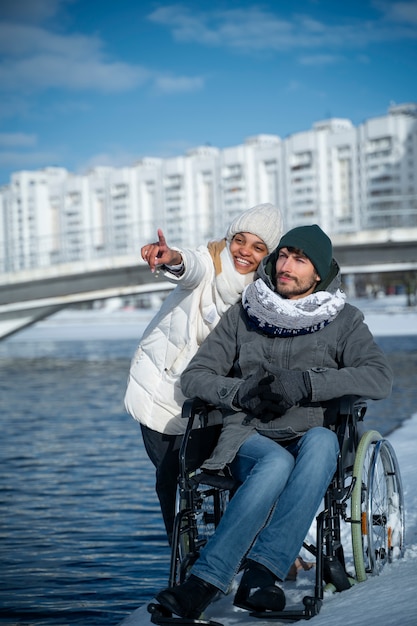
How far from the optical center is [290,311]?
362cm

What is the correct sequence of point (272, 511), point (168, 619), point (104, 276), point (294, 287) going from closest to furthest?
point (168, 619), point (272, 511), point (294, 287), point (104, 276)

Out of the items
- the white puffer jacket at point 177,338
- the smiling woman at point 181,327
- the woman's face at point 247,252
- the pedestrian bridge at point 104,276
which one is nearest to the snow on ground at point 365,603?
the smiling woman at point 181,327

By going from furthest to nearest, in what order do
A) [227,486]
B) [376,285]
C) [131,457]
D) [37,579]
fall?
[376,285] < [131,457] < [37,579] < [227,486]

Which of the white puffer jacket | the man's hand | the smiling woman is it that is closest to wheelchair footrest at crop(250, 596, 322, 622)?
the smiling woman

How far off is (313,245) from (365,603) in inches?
54.1

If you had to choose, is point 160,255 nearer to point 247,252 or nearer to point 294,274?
point 247,252

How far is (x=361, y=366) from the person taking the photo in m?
3.62

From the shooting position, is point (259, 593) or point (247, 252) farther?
point (247, 252)

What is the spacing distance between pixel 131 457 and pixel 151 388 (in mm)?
5142

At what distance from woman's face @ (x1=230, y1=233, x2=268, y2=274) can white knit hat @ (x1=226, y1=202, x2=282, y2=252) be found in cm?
2

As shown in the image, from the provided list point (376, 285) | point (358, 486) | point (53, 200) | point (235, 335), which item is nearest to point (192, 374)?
point (235, 335)

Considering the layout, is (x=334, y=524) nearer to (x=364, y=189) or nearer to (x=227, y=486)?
(x=227, y=486)

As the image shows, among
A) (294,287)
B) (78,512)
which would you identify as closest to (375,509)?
(294,287)

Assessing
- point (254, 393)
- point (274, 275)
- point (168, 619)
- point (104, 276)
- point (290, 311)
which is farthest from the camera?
point (104, 276)
